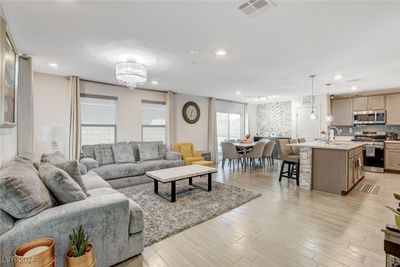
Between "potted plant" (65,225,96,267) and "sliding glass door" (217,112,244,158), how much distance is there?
22.8 feet

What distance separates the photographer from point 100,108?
516 cm

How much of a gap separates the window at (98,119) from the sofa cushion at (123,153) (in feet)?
1.89

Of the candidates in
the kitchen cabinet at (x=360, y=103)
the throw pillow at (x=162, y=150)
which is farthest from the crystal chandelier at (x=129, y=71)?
the kitchen cabinet at (x=360, y=103)

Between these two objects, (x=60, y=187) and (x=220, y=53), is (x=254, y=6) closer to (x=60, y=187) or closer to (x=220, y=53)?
(x=220, y=53)

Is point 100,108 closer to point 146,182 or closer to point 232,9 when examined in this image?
point 146,182

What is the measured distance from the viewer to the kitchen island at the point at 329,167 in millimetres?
3809

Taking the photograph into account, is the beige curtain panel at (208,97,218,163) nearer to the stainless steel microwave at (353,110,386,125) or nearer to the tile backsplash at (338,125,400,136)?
the tile backsplash at (338,125,400,136)

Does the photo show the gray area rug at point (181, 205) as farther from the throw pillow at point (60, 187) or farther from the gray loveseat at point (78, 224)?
the throw pillow at point (60, 187)

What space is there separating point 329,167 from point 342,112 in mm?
3741

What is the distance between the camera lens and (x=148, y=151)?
529 centimetres

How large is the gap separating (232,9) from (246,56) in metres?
1.36

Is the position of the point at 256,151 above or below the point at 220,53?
below

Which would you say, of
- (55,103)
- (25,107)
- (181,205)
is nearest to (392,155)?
(181,205)

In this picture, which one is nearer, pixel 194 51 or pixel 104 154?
pixel 194 51
